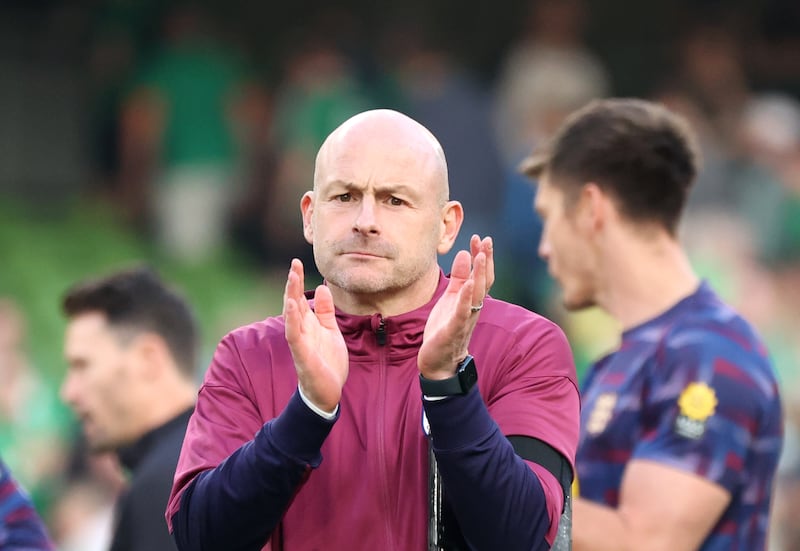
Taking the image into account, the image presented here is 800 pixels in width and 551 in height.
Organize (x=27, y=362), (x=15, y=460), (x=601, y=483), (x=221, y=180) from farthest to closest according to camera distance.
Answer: (x=221, y=180)
(x=27, y=362)
(x=15, y=460)
(x=601, y=483)

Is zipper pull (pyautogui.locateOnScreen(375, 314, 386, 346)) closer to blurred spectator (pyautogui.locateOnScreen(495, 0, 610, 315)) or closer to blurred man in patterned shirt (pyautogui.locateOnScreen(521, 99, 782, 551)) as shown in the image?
blurred man in patterned shirt (pyautogui.locateOnScreen(521, 99, 782, 551))

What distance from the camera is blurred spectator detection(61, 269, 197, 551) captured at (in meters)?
5.01

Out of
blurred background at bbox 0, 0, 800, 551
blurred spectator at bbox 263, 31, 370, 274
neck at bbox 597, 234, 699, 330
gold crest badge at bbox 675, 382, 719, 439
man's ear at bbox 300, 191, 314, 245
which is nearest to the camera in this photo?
man's ear at bbox 300, 191, 314, 245

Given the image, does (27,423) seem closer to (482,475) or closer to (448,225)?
(448,225)

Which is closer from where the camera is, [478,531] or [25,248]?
[478,531]

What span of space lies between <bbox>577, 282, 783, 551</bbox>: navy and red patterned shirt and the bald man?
103 cm

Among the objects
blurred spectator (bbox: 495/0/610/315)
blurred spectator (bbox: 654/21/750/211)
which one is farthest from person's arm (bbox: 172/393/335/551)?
blurred spectator (bbox: 654/21/750/211)

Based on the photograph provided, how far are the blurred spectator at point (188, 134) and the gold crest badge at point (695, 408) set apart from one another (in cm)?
883

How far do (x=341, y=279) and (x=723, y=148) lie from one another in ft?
27.7

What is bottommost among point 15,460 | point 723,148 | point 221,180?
point 15,460

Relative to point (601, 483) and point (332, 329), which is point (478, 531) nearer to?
point (332, 329)

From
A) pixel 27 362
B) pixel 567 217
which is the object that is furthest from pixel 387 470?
pixel 27 362

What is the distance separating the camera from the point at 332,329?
3035mm

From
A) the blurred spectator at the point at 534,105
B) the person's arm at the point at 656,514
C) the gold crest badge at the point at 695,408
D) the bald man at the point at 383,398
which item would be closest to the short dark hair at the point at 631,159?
the gold crest badge at the point at 695,408
